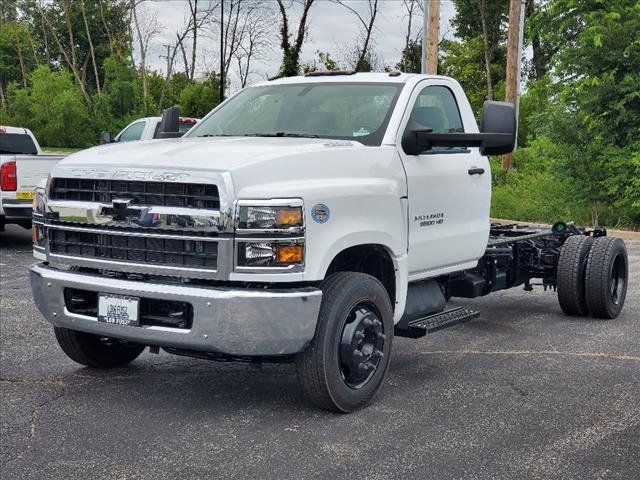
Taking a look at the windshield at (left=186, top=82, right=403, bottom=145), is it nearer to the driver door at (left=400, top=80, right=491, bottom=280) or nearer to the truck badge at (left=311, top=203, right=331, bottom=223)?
the driver door at (left=400, top=80, right=491, bottom=280)

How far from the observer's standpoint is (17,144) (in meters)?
15.8

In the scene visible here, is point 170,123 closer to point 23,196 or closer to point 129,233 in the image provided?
point 129,233

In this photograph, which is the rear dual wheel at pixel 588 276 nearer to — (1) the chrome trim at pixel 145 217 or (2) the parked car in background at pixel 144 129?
(1) the chrome trim at pixel 145 217

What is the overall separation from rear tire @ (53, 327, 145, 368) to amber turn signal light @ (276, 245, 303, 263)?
180 centimetres

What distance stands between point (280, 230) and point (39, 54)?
248ft

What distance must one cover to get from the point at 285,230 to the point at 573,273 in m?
4.52

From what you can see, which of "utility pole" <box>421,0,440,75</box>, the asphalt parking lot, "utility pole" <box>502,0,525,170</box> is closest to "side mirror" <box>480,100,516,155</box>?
the asphalt parking lot

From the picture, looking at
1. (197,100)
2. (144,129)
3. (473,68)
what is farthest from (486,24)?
(144,129)

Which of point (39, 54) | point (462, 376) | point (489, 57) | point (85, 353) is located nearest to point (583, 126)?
point (462, 376)

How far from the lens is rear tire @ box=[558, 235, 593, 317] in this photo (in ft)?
28.1

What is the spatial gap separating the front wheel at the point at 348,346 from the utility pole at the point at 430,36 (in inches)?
659

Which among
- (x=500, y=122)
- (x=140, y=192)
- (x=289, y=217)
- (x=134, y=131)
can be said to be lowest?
(x=289, y=217)

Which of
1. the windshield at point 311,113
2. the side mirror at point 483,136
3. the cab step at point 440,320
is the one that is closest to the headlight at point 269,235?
the windshield at point 311,113

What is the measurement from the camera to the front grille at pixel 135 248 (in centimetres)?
498
